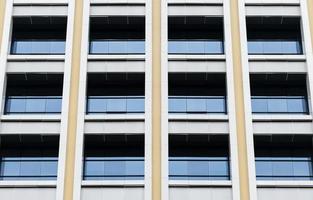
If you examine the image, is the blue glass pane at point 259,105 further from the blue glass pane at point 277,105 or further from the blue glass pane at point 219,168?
the blue glass pane at point 219,168

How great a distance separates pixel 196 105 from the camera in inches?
1420

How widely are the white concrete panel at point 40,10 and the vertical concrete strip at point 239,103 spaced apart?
9191mm

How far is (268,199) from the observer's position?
32.8m

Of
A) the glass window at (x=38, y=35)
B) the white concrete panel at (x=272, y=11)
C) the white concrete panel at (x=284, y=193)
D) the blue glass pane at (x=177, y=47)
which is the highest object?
the white concrete panel at (x=272, y=11)

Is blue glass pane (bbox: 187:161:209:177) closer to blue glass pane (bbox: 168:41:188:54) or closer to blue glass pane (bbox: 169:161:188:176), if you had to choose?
blue glass pane (bbox: 169:161:188:176)

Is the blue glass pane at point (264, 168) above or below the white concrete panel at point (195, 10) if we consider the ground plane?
below

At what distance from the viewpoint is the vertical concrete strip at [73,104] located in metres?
33.1

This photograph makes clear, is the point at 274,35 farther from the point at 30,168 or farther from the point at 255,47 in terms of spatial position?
the point at 30,168

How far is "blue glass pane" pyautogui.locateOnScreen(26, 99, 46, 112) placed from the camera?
119ft

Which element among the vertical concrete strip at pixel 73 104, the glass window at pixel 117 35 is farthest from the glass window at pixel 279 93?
the vertical concrete strip at pixel 73 104

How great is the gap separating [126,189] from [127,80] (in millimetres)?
6598

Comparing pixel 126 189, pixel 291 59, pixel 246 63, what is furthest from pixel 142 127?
pixel 291 59

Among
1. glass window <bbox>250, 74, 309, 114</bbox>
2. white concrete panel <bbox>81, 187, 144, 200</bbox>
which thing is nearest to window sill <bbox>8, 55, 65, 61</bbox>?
white concrete panel <bbox>81, 187, 144, 200</bbox>

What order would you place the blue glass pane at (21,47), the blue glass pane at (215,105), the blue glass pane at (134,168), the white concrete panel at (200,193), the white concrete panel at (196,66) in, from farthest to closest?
1. the blue glass pane at (21,47)
2. the white concrete panel at (196,66)
3. the blue glass pane at (215,105)
4. the blue glass pane at (134,168)
5. the white concrete panel at (200,193)
